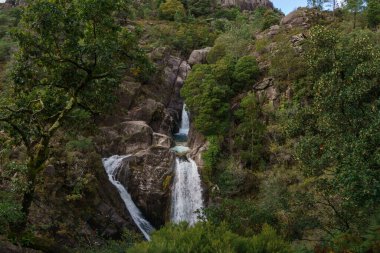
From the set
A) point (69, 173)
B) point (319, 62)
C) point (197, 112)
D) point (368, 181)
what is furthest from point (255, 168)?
point (368, 181)

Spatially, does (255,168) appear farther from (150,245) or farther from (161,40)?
(161,40)

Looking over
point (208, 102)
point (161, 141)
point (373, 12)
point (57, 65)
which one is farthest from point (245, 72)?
point (57, 65)

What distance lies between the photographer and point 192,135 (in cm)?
3356

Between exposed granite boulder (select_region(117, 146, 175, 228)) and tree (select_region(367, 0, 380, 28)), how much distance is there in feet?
78.0

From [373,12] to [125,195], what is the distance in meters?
28.6

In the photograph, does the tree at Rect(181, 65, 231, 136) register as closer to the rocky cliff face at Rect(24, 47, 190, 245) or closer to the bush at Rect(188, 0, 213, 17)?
the rocky cliff face at Rect(24, 47, 190, 245)

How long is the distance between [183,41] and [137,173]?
100ft

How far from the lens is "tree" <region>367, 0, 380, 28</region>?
35406mm

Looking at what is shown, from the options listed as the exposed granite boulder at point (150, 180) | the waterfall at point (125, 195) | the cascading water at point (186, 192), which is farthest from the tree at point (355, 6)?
the waterfall at point (125, 195)

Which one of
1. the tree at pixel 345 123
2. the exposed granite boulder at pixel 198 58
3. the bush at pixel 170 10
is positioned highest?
the bush at pixel 170 10

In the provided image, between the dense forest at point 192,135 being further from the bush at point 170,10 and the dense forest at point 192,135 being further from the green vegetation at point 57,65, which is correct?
the bush at point 170,10

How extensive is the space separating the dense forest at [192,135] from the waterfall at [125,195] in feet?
0.56

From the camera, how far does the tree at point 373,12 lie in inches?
1394

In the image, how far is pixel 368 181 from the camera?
998cm
